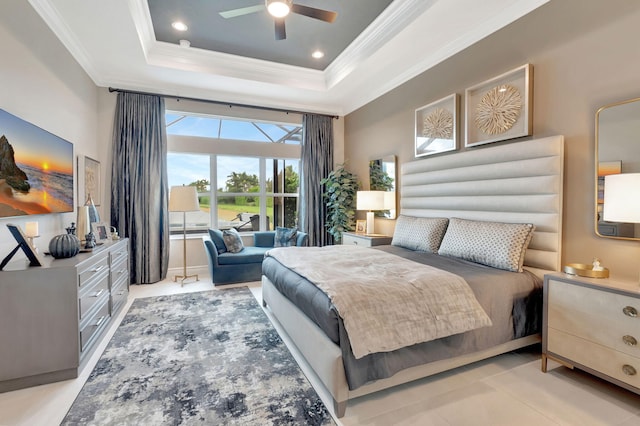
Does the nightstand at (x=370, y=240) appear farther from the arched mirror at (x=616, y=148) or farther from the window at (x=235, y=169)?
the arched mirror at (x=616, y=148)

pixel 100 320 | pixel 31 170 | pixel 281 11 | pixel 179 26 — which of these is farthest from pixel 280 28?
pixel 100 320

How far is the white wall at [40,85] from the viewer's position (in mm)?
2271

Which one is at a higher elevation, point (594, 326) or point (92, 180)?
point (92, 180)

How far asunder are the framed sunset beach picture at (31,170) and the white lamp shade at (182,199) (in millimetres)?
1440

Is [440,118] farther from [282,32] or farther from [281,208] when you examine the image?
[281,208]

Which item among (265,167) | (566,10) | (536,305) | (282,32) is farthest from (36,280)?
(566,10)

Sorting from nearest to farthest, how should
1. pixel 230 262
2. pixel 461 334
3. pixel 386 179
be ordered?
pixel 461 334, pixel 230 262, pixel 386 179

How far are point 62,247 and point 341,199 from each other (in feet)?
12.5

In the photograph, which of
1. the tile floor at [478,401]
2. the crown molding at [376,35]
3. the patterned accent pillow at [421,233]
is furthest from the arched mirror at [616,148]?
the crown molding at [376,35]

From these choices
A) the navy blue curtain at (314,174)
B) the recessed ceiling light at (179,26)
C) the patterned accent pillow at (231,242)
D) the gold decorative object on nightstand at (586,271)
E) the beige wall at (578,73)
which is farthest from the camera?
the navy blue curtain at (314,174)

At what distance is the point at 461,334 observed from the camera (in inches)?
82.0

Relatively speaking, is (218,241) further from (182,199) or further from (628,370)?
(628,370)

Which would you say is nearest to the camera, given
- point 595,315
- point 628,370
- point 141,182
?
point 628,370

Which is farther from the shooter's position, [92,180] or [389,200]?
[389,200]
